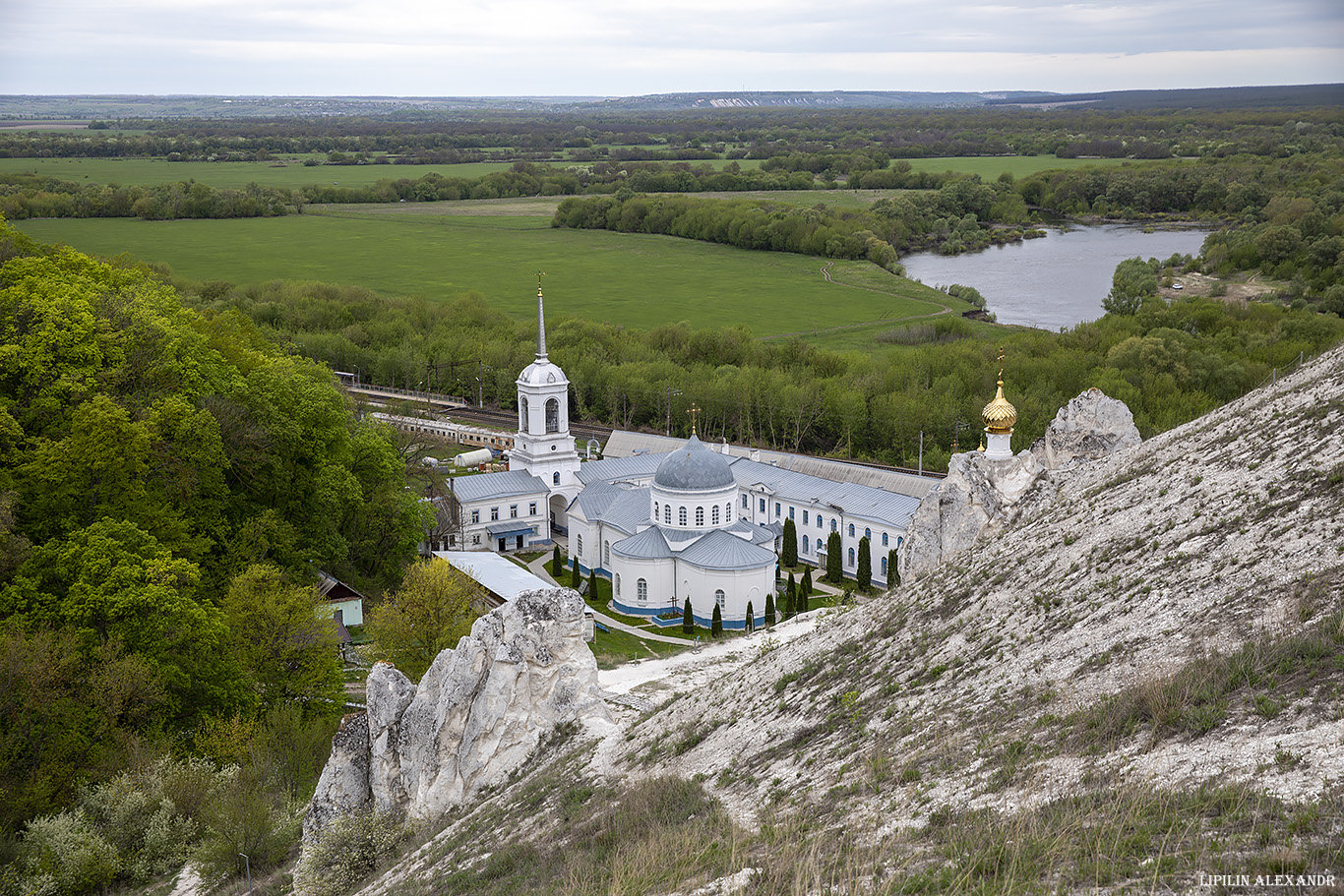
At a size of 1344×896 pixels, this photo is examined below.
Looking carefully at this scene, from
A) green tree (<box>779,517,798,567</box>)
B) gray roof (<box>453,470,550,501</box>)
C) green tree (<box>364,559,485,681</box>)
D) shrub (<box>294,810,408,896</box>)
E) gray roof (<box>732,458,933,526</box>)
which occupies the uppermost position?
shrub (<box>294,810,408,896</box>)

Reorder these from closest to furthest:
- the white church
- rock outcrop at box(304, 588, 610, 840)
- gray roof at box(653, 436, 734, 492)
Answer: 1. rock outcrop at box(304, 588, 610, 840)
2. the white church
3. gray roof at box(653, 436, 734, 492)

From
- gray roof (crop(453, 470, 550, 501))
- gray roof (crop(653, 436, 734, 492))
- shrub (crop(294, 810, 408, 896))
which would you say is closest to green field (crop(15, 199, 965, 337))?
gray roof (crop(453, 470, 550, 501))

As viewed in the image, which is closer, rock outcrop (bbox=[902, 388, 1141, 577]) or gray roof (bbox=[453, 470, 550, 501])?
rock outcrop (bbox=[902, 388, 1141, 577])

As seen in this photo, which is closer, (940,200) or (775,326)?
(775,326)

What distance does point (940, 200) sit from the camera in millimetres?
157750

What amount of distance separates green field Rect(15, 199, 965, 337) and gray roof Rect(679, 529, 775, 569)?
57.0 meters

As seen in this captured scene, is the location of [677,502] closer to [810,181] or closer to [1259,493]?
[1259,493]

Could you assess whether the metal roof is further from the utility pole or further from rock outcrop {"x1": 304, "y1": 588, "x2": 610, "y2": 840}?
the utility pole

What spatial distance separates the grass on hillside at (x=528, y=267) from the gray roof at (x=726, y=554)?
2273 inches

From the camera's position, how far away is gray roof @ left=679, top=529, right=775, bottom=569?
43562 millimetres

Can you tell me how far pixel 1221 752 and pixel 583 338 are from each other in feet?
253

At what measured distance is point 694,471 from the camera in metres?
45.8

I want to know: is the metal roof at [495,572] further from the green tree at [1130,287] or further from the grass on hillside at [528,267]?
the grass on hillside at [528,267]

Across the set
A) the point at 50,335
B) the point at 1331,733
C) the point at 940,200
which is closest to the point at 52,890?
the point at 50,335
